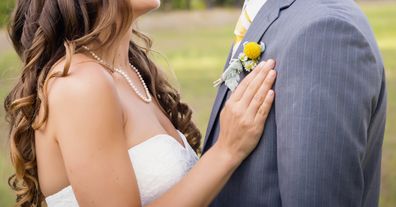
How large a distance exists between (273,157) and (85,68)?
754 millimetres

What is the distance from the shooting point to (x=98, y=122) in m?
2.63

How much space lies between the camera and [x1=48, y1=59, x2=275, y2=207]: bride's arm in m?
2.61

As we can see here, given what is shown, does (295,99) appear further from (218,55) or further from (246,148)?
(218,55)

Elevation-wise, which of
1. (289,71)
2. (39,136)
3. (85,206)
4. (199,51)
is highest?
(289,71)

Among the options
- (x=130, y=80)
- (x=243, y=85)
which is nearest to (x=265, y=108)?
(x=243, y=85)

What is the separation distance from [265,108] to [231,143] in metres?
0.21

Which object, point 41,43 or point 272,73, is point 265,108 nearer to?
point 272,73

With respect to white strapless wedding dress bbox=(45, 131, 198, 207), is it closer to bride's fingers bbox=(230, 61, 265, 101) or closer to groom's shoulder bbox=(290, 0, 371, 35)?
bride's fingers bbox=(230, 61, 265, 101)

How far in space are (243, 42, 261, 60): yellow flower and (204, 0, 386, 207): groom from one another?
7 cm

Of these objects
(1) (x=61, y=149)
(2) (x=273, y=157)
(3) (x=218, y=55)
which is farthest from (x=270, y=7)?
(3) (x=218, y=55)

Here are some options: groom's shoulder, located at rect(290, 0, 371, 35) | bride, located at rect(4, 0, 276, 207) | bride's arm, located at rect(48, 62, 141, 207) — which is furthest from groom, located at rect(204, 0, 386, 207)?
bride's arm, located at rect(48, 62, 141, 207)

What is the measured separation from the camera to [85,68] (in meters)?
2.72

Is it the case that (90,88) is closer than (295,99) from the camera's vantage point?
No

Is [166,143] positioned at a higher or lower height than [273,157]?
lower
